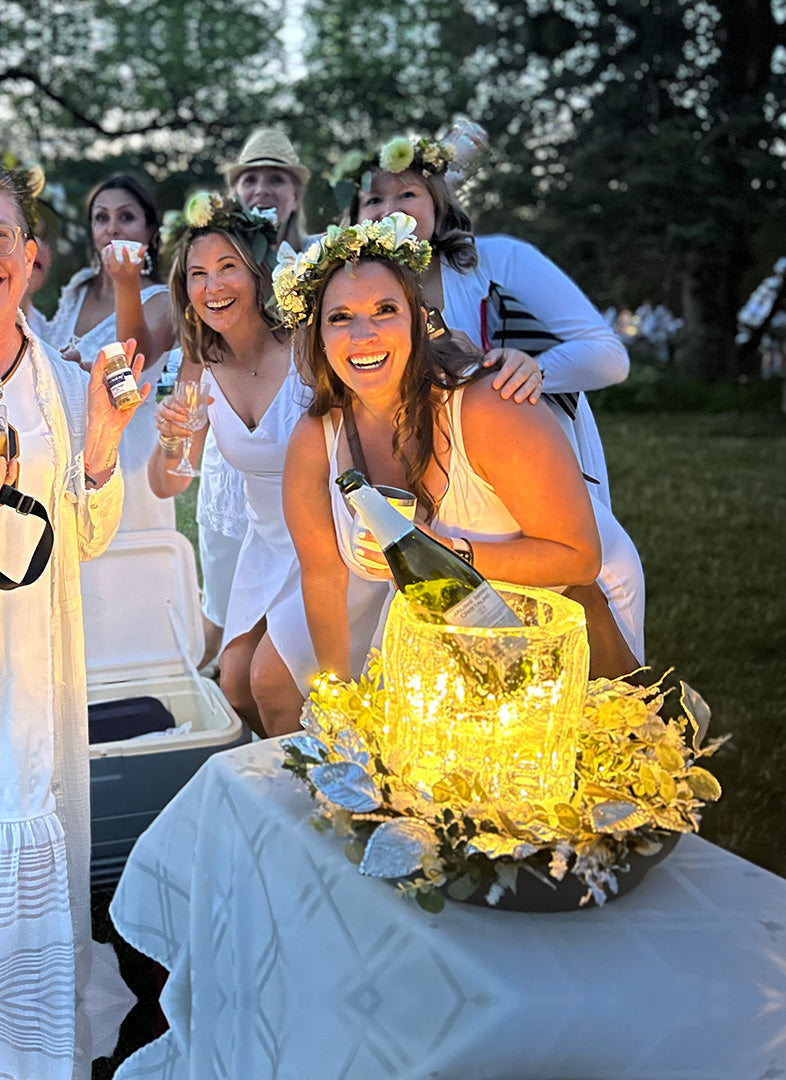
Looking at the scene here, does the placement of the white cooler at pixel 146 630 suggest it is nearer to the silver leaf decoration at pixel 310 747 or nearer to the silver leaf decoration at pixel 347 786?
the silver leaf decoration at pixel 310 747

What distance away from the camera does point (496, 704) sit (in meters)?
1.43

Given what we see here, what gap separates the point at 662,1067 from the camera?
4.16ft

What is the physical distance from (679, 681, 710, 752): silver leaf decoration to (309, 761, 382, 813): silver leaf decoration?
44 cm

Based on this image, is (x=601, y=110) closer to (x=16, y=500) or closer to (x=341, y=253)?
(x=341, y=253)

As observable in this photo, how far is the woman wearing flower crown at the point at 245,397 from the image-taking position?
329 cm

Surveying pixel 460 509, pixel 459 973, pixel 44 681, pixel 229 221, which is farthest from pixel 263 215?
pixel 459 973

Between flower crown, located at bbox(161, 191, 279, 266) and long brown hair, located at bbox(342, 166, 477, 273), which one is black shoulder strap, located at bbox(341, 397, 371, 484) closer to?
long brown hair, located at bbox(342, 166, 477, 273)

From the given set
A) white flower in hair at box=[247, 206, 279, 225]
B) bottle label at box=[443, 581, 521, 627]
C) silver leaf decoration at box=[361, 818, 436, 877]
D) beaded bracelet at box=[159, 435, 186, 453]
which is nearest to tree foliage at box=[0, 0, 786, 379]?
white flower in hair at box=[247, 206, 279, 225]

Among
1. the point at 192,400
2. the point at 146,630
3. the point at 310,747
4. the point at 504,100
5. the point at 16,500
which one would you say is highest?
the point at 504,100

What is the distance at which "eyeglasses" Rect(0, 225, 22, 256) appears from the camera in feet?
6.94

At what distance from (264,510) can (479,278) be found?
3.20 ft

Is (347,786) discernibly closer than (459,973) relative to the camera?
No

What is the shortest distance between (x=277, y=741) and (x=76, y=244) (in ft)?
32.6

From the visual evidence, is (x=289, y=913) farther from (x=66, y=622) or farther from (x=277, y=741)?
(x=66, y=622)
